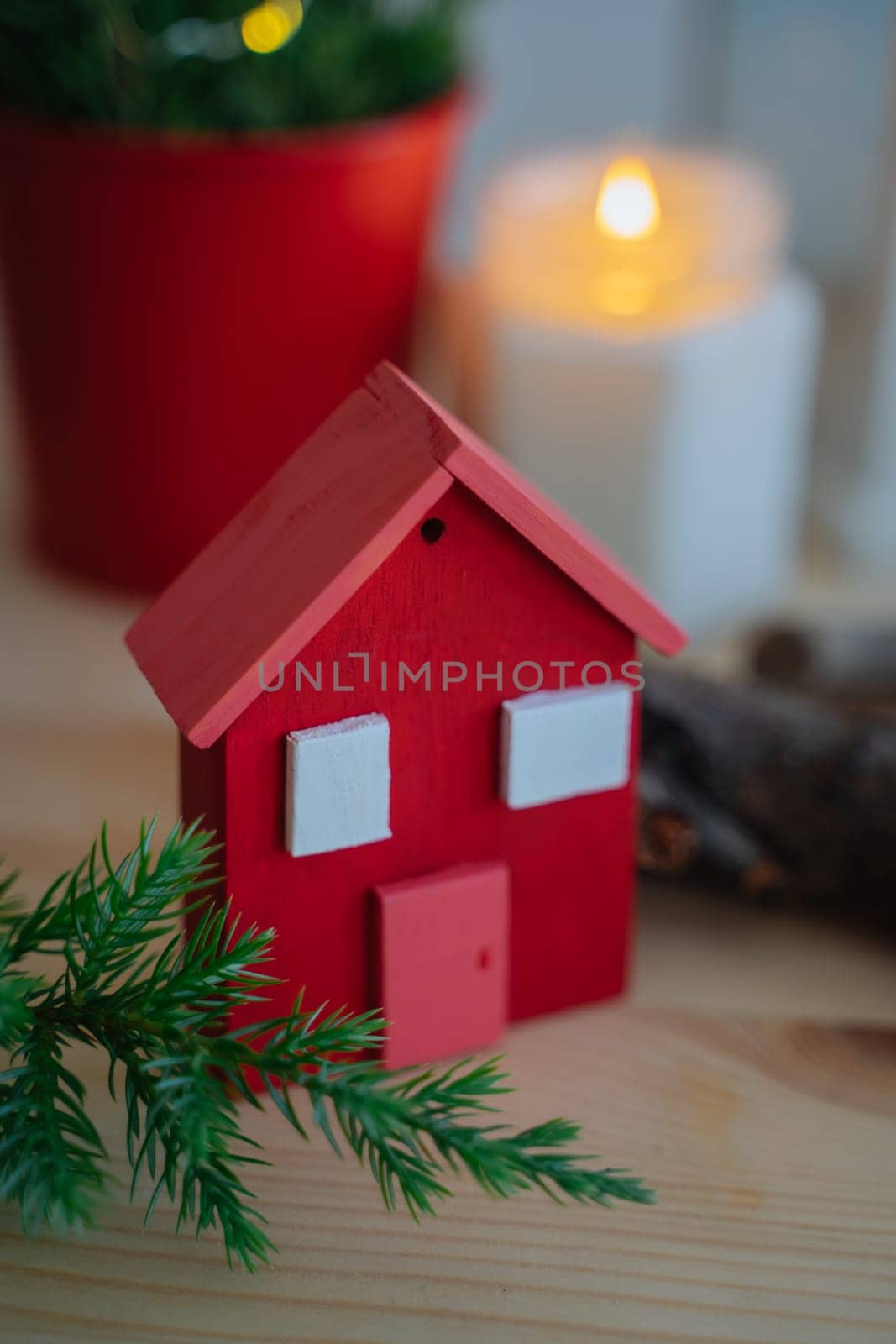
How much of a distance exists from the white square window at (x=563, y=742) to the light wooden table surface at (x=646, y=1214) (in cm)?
9

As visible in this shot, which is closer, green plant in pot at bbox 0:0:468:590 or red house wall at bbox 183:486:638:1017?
red house wall at bbox 183:486:638:1017

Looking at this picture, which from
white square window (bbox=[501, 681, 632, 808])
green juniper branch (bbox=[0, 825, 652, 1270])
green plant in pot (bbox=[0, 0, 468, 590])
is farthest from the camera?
green plant in pot (bbox=[0, 0, 468, 590])

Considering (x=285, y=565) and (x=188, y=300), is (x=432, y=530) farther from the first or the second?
(x=188, y=300)

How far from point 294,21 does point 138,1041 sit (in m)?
0.46

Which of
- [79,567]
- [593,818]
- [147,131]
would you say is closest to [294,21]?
[147,131]

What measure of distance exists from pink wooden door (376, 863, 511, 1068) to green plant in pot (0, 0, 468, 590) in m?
0.31

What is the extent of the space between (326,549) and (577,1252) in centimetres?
20

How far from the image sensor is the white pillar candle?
2.41ft

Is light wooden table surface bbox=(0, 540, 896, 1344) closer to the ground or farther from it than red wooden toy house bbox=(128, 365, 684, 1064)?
closer to the ground

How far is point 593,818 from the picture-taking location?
534 mm

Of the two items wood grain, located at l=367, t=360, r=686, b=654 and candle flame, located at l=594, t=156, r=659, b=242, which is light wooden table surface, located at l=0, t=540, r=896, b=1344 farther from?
candle flame, located at l=594, t=156, r=659, b=242

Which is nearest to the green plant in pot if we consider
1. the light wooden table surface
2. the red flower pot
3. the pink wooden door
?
the red flower pot

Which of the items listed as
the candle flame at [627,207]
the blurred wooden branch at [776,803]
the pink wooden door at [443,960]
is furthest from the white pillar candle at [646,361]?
the pink wooden door at [443,960]

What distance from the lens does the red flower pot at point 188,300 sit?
690 mm
